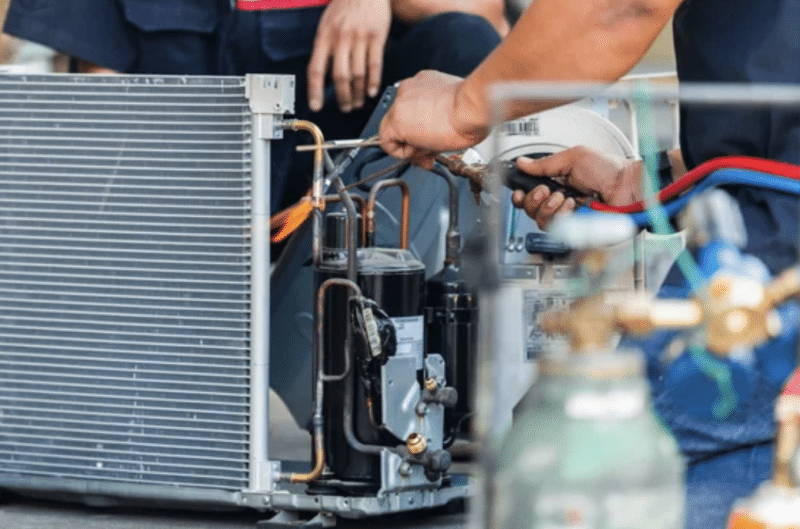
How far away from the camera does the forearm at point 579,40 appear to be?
147 centimetres

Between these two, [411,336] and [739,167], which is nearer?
[739,167]

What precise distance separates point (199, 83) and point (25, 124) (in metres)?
0.44

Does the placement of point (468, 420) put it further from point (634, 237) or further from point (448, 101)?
point (634, 237)

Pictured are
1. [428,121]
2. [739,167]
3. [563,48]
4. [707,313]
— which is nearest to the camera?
[707,313]

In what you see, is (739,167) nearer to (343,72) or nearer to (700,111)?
(700,111)

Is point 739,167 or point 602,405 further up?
point 739,167

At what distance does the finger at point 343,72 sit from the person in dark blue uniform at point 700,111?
1.26 m

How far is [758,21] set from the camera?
165 cm

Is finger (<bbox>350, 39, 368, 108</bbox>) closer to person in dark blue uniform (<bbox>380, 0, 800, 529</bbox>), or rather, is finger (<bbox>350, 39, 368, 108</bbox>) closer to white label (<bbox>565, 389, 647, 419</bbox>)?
person in dark blue uniform (<bbox>380, 0, 800, 529</bbox>)

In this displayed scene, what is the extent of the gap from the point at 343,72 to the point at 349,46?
6 centimetres

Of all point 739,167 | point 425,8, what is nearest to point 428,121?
point 739,167

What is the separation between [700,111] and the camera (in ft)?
5.05

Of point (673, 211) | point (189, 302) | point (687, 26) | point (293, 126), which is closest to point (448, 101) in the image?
point (687, 26)

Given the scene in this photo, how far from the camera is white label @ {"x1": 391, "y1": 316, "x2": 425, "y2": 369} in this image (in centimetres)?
298
